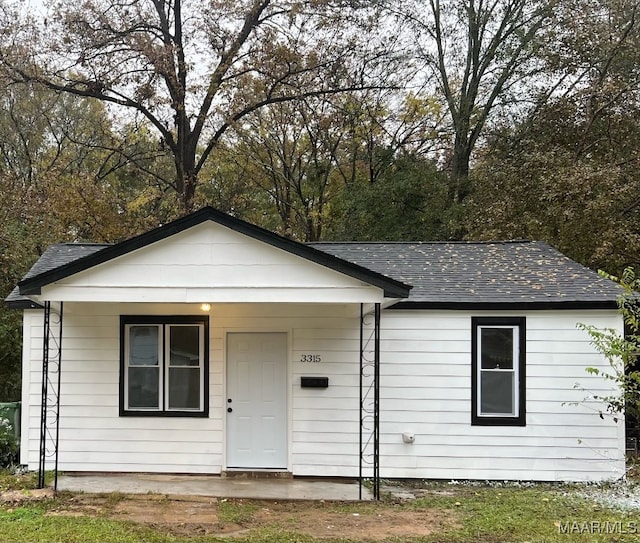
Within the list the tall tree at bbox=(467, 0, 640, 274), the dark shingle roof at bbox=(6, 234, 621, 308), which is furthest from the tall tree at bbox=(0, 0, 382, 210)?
the dark shingle roof at bbox=(6, 234, 621, 308)

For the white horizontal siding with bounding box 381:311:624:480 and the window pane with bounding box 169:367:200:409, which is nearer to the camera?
the white horizontal siding with bounding box 381:311:624:480

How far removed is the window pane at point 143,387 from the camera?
861cm

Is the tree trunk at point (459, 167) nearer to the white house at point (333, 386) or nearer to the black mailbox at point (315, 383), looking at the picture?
the white house at point (333, 386)

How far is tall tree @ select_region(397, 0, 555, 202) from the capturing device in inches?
737

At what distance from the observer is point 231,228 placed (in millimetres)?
7340

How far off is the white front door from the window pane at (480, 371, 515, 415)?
2839 mm

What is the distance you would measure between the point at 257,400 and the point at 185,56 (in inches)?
566

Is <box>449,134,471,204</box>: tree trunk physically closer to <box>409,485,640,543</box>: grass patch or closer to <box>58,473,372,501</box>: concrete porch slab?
<box>409,485,640,543</box>: grass patch

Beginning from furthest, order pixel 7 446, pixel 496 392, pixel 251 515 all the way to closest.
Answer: pixel 7 446, pixel 496 392, pixel 251 515

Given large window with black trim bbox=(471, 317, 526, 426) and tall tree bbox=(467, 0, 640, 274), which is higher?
tall tree bbox=(467, 0, 640, 274)

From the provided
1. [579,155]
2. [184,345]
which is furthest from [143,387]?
[579,155]

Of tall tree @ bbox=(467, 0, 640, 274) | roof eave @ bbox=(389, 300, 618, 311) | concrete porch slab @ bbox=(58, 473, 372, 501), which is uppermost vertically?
tall tree @ bbox=(467, 0, 640, 274)

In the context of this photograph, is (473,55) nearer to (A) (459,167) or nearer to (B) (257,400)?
(A) (459,167)

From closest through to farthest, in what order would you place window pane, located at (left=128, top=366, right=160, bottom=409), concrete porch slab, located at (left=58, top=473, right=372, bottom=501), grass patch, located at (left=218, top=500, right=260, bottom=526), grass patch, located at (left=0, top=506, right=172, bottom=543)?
grass patch, located at (left=0, top=506, right=172, bottom=543) < grass patch, located at (left=218, top=500, right=260, bottom=526) < concrete porch slab, located at (left=58, top=473, right=372, bottom=501) < window pane, located at (left=128, top=366, right=160, bottom=409)
